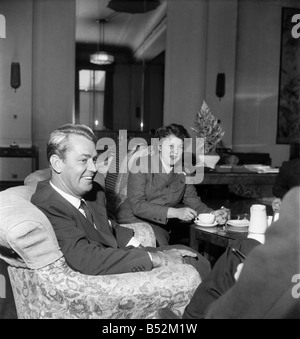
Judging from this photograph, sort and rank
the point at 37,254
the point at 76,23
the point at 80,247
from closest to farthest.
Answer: the point at 37,254
the point at 80,247
the point at 76,23

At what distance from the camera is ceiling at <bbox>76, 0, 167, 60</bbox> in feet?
23.2

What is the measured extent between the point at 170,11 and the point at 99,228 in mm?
6136

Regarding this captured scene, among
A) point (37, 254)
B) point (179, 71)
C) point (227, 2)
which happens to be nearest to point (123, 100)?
point (179, 71)

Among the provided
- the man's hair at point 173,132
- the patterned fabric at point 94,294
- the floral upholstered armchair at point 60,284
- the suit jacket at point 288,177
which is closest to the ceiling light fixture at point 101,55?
the man's hair at point 173,132

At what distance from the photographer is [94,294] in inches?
59.6

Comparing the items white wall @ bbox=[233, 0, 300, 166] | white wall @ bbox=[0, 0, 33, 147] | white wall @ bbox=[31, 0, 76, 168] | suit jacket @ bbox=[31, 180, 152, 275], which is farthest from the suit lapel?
white wall @ bbox=[233, 0, 300, 166]

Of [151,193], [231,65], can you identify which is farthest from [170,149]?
[231,65]

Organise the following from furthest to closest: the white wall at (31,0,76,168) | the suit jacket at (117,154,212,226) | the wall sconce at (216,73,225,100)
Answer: the wall sconce at (216,73,225,100), the white wall at (31,0,76,168), the suit jacket at (117,154,212,226)

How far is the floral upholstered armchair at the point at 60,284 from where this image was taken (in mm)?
1463

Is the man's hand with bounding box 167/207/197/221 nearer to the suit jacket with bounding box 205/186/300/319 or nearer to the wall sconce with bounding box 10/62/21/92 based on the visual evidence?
the suit jacket with bounding box 205/186/300/319

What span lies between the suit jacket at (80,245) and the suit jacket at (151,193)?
2.74 ft

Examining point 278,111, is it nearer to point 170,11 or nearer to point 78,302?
point 170,11

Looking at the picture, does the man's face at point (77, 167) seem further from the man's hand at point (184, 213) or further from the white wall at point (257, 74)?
the white wall at point (257, 74)

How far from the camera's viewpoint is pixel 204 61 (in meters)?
7.58
